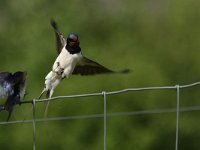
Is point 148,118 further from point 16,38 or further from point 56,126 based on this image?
point 16,38

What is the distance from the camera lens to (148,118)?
8180mm

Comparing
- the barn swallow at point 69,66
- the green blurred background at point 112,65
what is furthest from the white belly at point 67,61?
the green blurred background at point 112,65

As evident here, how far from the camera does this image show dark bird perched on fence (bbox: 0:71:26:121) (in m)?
2.27

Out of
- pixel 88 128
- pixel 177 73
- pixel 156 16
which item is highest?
pixel 156 16

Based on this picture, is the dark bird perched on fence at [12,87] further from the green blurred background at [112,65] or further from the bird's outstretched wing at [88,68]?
the green blurred background at [112,65]

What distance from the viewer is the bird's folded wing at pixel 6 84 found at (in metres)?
2.29

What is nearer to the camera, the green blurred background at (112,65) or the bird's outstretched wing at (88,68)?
the bird's outstretched wing at (88,68)

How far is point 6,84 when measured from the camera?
2.30 metres

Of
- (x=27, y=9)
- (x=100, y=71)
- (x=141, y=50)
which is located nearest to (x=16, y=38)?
(x=27, y=9)

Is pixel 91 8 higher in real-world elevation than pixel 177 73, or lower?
higher

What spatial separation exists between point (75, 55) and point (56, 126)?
507 cm

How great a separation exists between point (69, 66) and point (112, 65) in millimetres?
5786

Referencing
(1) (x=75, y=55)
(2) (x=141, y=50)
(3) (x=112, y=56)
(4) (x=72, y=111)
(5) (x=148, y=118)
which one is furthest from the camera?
(2) (x=141, y=50)

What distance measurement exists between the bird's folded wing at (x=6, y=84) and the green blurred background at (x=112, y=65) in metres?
3.99
